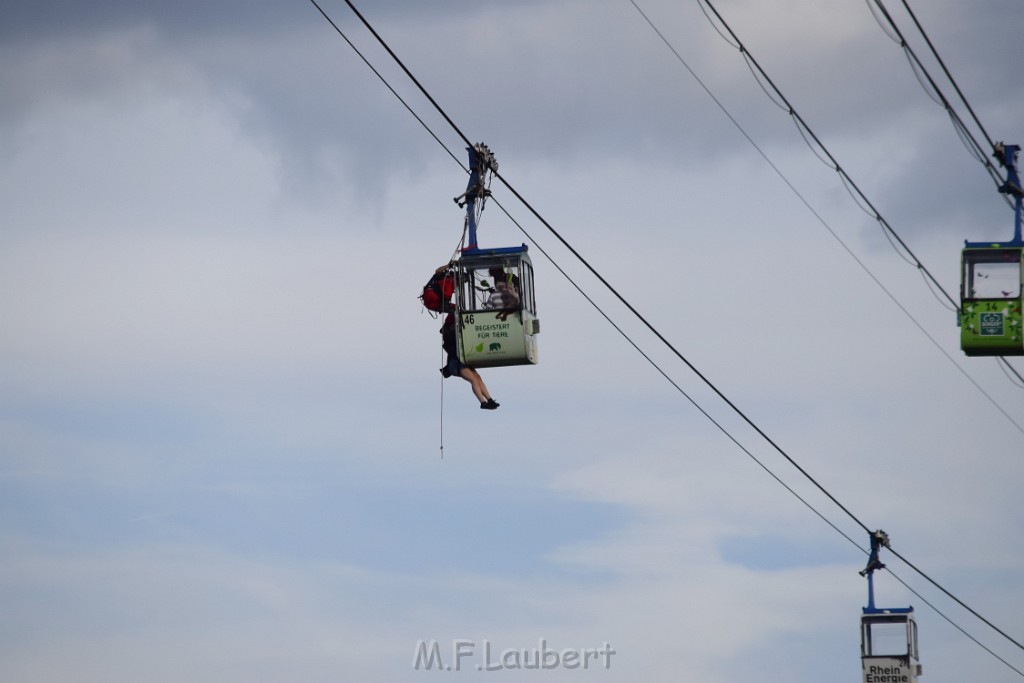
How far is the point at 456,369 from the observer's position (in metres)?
24.9

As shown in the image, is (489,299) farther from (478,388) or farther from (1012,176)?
(1012,176)

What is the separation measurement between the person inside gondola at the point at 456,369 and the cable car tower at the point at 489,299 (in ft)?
0.77

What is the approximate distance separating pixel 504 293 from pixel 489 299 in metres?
0.26

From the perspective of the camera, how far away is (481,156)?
24.4 metres

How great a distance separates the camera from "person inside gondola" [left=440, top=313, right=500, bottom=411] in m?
24.7

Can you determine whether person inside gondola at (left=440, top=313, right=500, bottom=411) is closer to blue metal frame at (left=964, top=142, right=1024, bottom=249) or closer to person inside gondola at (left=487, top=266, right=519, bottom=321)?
person inside gondola at (left=487, top=266, right=519, bottom=321)

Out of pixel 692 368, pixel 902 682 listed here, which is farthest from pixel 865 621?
pixel 692 368

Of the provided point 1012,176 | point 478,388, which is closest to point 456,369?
point 478,388

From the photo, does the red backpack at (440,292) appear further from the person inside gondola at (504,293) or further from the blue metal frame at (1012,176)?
the blue metal frame at (1012,176)

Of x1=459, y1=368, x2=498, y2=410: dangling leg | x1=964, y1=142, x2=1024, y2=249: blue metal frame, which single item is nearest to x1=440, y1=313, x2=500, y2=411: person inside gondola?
x1=459, y1=368, x2=498, y2=410: dangling leg

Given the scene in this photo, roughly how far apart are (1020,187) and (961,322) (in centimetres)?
312

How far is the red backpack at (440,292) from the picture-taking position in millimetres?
24609

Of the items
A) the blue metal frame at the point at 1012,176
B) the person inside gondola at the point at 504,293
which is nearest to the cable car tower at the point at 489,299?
the person inside gondola at the point at 504,293

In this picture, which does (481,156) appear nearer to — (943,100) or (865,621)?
(943,100)
